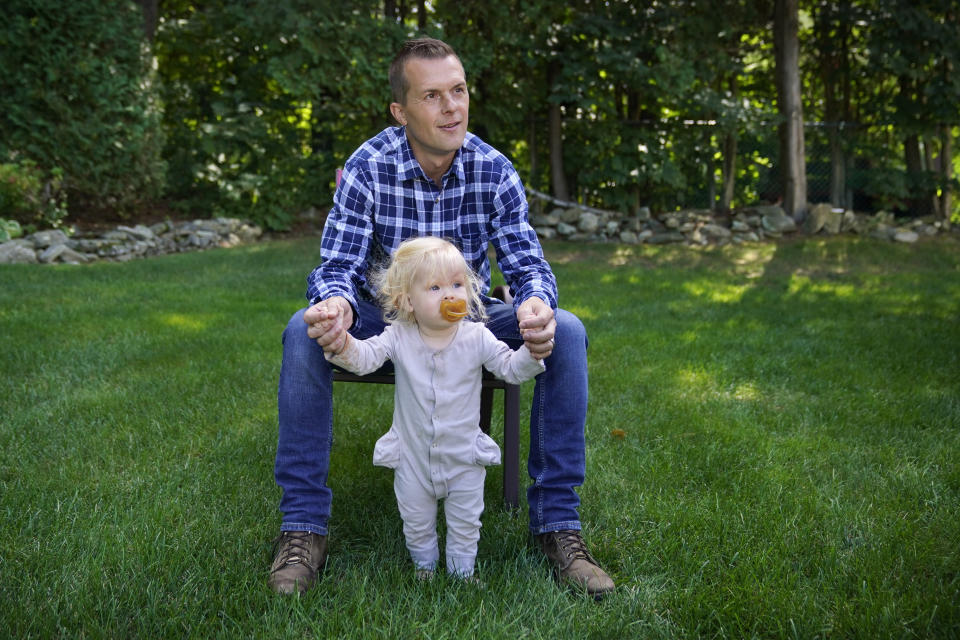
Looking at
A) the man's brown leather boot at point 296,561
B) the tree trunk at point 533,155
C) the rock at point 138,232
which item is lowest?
the man's brown leather boot at point 296,561

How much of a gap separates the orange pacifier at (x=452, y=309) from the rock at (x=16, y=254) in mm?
6740

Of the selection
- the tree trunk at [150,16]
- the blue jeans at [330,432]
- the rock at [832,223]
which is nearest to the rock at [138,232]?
the tree trunk at [150,16]

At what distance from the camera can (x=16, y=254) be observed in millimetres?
7242

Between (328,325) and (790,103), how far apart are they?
914cm

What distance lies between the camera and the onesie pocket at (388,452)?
2014mm

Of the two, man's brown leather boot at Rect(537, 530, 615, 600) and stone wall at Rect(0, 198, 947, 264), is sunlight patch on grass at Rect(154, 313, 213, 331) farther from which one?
stone wall at Rect(0, 198, 947, 264)

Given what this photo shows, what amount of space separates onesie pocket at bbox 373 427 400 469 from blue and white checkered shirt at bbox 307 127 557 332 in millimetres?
631

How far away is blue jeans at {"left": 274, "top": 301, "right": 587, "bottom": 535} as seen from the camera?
2.12 meters

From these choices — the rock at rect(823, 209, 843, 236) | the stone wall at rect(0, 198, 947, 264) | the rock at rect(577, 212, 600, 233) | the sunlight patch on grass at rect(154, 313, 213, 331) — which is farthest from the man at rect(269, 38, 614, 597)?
the rock at rect(823, 209, 843, 236)

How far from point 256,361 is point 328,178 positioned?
245 inches

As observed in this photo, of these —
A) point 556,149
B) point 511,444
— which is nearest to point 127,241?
point 556,149

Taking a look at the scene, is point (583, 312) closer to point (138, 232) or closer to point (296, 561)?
point (296, 561)

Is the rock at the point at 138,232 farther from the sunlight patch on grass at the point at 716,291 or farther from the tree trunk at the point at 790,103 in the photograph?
the tree trunk at the point at 790,103

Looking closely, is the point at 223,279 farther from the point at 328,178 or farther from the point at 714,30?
the point at 714,30
